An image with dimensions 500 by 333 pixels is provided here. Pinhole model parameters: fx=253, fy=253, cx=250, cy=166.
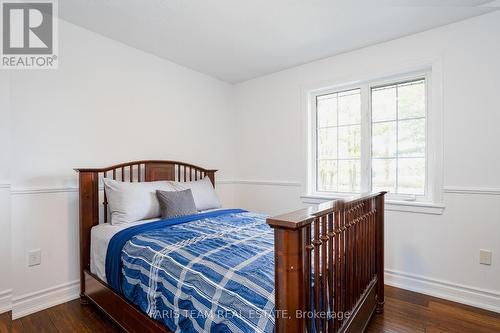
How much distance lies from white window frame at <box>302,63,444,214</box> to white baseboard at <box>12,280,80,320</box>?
8.31 feet

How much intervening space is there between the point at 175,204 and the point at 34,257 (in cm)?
117

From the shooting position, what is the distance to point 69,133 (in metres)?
2.28

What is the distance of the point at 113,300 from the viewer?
5.93ft

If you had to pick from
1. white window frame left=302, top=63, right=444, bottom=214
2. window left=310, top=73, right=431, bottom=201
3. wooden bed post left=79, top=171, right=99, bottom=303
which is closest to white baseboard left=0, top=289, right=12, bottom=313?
wooden bed post left=79, top=171, right=99, bottom=303

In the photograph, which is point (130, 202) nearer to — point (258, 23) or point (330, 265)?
point (330, 265)

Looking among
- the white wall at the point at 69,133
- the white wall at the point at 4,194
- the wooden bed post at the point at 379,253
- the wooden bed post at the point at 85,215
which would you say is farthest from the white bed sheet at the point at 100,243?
the wooden bed post at the point at 379,253

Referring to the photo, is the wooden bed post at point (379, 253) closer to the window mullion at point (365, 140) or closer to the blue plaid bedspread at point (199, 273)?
the window mullion at point (365, 140)

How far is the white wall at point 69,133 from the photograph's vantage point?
6.64ft

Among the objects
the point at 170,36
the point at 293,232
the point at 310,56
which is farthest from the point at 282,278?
the point at 310,56

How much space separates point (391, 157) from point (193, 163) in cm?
234

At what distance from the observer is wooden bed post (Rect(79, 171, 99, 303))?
2178mm

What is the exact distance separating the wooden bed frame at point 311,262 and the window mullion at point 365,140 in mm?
711

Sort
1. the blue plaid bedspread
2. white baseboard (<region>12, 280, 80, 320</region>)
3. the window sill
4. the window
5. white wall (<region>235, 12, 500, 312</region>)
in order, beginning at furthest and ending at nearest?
the window
the window sill
white wall (<region>235, 12, 500, 312</region>)
white baseboard (<region>12, 280, 80, 320</region>)
the blue plaid bedspread

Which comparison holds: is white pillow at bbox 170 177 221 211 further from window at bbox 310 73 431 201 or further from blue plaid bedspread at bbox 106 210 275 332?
window at bbox 310 73 431 201
